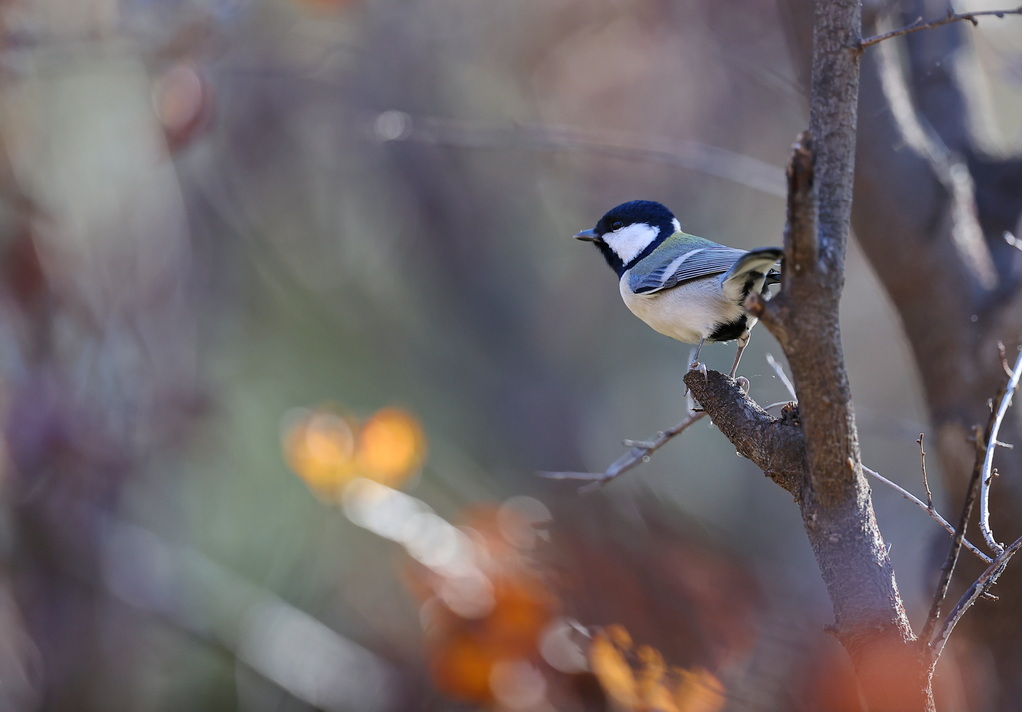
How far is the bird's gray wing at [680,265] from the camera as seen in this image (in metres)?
2.31

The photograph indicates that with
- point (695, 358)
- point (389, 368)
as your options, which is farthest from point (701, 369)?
point (389, 368)

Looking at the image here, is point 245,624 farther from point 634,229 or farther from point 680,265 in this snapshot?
point 680,265

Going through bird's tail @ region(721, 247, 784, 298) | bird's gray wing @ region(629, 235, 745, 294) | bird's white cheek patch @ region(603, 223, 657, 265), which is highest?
bird's white cheek patch @ region(603, 223, 657, 265)

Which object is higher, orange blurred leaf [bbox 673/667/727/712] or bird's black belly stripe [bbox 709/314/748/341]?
bird's black belly stripe [bbox 709/314/748/341]

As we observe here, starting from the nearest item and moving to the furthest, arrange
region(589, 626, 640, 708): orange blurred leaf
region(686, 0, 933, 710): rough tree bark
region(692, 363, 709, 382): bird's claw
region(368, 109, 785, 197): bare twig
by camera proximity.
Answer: region(686, 0, 933, 710): rough tree bark → region(692, 363, 709, 382): bird's claw → region(589, 626, 640, 708): orange blurred leaf → region(368, 109, 785, 197): bare twig

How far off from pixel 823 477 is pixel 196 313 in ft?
14.3

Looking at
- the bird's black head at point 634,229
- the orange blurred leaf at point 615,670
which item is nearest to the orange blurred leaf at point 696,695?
the orange blurred leaf at point 615,670

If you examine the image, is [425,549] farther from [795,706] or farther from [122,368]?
[122,368]

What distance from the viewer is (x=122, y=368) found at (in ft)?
13.7

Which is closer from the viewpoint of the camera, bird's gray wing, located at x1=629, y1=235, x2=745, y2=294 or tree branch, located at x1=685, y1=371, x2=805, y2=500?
tree branch, located at x1=685, y1=371, x2=805, y2=500

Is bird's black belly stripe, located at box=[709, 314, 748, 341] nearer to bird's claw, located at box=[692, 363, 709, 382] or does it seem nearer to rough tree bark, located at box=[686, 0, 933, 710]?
bird's claw, located at box=[692, 363, 709, 382]

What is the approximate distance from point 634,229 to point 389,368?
14.4ft

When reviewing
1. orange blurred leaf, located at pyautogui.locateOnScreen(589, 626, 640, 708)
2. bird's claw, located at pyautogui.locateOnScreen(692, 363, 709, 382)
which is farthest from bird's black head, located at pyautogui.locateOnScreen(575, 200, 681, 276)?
orange blurred leaf, located at pyautogui.locateOnScreen(589, 626, 640, 708)

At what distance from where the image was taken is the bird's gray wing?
7.57 feet
